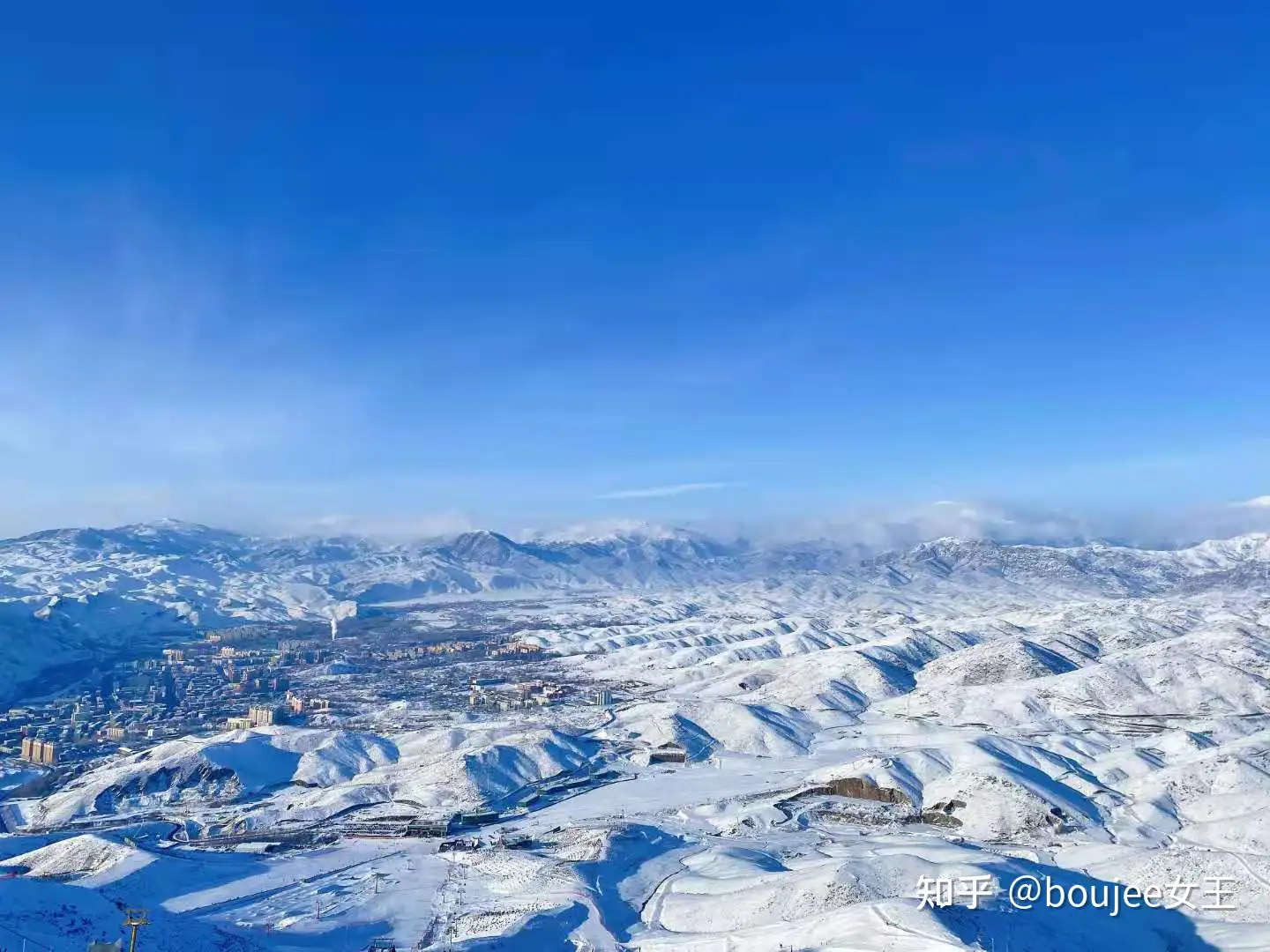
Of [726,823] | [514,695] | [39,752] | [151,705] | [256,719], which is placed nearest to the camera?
[726,823]

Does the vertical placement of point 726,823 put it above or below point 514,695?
above

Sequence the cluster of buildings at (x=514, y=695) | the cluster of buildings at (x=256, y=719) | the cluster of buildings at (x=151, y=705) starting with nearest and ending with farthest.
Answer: the cluster of buildings at (x=151, y=705)
the cluster of buildings at (x=256, y=719)
the cluster of buildings at (x=514, y=695)

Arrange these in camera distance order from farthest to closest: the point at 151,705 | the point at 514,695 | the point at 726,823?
the point at 514,695, the point at 151,705, the point at 726,823

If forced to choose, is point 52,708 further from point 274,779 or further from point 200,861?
point 200,861

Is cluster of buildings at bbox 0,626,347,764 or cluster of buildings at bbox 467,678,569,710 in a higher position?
cluster of buildings at bbox 0,626,347,764

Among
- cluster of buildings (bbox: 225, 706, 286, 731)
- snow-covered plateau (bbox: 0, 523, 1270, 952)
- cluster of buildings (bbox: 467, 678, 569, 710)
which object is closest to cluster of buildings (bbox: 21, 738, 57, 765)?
snow-covered plateau (bbox: 0, 523, 1270, 952)

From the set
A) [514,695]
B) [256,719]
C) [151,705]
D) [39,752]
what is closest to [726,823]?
[256,719]

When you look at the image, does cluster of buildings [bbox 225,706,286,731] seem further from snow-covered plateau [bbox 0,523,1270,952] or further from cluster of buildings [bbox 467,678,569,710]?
cluster of buildings [bbox 467,678,569,710]

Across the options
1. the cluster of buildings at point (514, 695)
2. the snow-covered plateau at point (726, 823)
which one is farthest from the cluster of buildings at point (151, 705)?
the cluster of buildings at point (514, 695)

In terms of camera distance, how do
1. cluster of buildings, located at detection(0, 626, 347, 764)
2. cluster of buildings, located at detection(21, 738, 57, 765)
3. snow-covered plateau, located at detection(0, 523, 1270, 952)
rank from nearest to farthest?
snow-covered plateau, located at detection(0, 523, 1270, 952)
cluster of buildings, located at detection(21, 738, 57, 765)
cluster of buildings, located at detection(0, 626, 347, 764)

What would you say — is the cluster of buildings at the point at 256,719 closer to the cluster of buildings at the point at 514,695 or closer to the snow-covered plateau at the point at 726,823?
the snow-covered plateau at the point at 726,823

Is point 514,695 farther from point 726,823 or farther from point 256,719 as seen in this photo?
point 726,823

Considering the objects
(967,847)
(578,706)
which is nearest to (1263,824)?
(967,847)
